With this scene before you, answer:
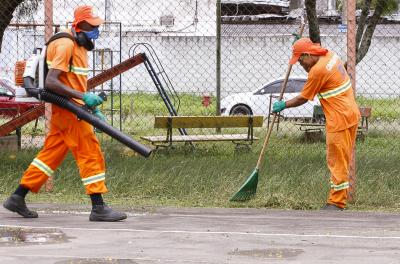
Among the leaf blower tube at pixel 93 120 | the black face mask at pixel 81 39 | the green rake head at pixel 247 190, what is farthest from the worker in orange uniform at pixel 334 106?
the black face mask at pixel 81 39

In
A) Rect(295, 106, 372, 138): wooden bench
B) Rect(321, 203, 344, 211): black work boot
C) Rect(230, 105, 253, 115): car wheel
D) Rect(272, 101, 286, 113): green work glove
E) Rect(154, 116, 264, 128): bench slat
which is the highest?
Rect(272, 101, 286, 113): green work glove

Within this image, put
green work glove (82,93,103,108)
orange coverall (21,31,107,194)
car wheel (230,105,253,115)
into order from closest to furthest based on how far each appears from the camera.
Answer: green work glove (82,93,103,108) → orange coverall (21,31,107,194) → car wheel (230,105,253,115)

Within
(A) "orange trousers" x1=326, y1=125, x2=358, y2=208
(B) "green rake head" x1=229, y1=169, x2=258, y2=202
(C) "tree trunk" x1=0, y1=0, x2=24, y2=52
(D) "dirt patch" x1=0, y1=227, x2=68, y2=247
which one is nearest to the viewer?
(D) "dirt patch" x1=0, y1=227, x2=68, y2=247

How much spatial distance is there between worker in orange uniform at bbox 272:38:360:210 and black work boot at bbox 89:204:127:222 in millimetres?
2228

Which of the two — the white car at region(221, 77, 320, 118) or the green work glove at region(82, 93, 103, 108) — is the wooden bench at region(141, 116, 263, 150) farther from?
the white car at region(221, 77, 320, 118)

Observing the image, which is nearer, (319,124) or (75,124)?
(75,124)

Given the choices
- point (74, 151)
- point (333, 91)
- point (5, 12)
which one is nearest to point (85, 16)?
point (74, 151)

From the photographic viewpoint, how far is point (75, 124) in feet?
28.4

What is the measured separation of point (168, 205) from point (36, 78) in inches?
84.0

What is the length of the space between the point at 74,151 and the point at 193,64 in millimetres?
19468

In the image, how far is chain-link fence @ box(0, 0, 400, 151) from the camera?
19.4 meters

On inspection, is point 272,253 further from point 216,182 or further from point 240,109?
point 240,109

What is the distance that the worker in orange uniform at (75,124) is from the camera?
8.52 meters

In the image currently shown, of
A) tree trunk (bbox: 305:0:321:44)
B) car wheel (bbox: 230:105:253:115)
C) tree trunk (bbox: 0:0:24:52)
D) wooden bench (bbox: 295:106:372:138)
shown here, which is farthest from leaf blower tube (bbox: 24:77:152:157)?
car wheel (bbox: 230:105:253:115)
